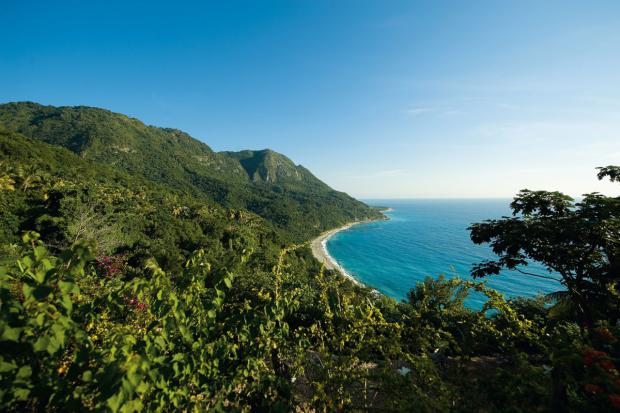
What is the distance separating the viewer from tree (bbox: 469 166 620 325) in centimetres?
654

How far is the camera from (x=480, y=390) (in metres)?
3.27

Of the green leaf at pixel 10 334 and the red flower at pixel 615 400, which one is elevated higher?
the green leaf at pixel 10 334

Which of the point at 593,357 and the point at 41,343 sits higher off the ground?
the point at 41,343

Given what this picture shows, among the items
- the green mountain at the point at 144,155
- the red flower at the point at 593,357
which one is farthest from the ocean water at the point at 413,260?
the red flower at the point at 593,357

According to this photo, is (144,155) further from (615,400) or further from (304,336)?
(615,400)

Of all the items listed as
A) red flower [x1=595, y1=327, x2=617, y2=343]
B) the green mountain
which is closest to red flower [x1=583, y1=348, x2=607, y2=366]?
red flower [x1=595, y1=327, x2=617, y2=343]

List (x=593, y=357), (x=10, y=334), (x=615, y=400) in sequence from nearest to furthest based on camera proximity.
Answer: (x=10, y=334), (x=615, y=400), (x=593, y=357)

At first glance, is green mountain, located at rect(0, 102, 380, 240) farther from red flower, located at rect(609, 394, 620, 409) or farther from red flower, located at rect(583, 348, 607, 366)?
red flower, located at rect(609, 394, 620, 409)

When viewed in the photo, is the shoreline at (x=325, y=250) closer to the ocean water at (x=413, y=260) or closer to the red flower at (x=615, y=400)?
the ocean water at (x=413, y=260)

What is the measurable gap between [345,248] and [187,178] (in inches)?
3386

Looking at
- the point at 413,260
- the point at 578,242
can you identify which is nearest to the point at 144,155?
the point at 413,260

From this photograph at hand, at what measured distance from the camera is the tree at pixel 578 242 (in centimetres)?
654

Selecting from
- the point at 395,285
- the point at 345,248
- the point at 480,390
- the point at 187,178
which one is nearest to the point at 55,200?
the point at 480,390

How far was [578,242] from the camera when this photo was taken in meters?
6.90
